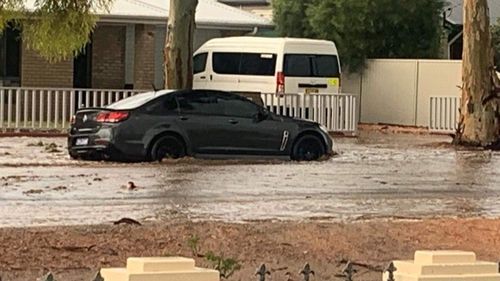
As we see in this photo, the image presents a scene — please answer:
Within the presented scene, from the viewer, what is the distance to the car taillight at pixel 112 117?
23734 millimetres

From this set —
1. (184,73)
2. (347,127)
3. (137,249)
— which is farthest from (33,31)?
(347,127)

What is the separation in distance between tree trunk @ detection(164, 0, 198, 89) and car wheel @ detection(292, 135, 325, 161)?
3.76 m

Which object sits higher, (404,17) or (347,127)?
(404,17)

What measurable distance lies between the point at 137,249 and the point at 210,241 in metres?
0.83

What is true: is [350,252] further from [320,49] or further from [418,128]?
[418,128]

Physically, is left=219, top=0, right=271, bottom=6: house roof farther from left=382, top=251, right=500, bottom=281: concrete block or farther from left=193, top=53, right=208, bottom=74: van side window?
left=382, top=251, right=500, bottom=281: concrete block

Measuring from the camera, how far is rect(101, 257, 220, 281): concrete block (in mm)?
6355

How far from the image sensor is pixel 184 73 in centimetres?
2836

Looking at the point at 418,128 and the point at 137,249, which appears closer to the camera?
the point at 137,249

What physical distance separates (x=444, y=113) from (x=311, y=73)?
4.58 metres

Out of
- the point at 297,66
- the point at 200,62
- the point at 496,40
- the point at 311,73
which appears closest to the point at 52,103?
the point at 200,62

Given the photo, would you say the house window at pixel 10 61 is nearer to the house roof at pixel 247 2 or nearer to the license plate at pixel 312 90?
the license plate at pixel 312 90

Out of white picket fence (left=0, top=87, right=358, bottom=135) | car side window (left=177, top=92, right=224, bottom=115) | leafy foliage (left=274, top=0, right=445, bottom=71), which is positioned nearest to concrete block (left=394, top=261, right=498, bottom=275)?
car side window (left=177, top=92, right=224, bottom=115)

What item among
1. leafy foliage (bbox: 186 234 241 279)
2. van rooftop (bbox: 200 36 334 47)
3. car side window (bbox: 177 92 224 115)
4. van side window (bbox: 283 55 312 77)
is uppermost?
van rooftop (bbox: 200 36 334 47)
